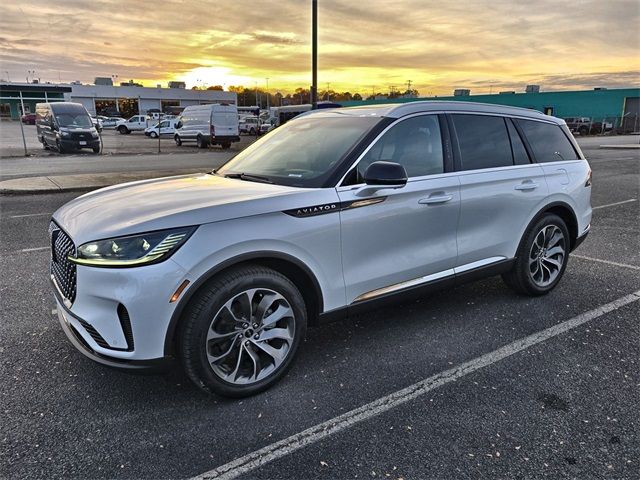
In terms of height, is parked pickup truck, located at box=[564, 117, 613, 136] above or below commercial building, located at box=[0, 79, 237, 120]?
below

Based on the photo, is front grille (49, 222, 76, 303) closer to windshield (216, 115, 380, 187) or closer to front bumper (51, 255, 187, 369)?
front bumper (51, 255, 187, 369)

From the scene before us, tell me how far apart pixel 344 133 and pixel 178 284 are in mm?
1778

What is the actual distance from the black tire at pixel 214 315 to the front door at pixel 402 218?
1.74 ft

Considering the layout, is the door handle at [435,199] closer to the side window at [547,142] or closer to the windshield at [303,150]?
the windshield at [303,150]

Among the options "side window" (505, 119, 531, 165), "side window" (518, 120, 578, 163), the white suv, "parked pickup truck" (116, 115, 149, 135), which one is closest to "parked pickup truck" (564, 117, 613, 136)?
"parked pickup truck" (116, 115, 149, 135)

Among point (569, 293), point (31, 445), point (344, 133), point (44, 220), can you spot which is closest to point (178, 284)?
point (31, 445)

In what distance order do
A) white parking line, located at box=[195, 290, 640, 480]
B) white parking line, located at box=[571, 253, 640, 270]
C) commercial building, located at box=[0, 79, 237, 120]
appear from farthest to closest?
commercial building, located at box=[0, 79, 237, 120], white parking line, located at box=[571, 253, 640, 270], white parking line, located at box=[195, 290, 640, 480]

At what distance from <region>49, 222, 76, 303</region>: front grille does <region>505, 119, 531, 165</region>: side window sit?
3.68 meters

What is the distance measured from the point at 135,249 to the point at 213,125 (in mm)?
27013

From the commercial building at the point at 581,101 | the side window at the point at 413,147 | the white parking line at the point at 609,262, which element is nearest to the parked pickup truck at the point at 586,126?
the commercial building at the point at 581,101

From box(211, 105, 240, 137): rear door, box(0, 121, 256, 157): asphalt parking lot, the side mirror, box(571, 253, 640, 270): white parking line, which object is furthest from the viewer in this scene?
box(211, 105, 240, 137): rear door

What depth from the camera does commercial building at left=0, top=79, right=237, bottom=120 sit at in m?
73.8

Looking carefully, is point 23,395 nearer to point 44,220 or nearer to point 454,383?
point 454,383

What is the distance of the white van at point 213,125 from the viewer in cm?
2822
